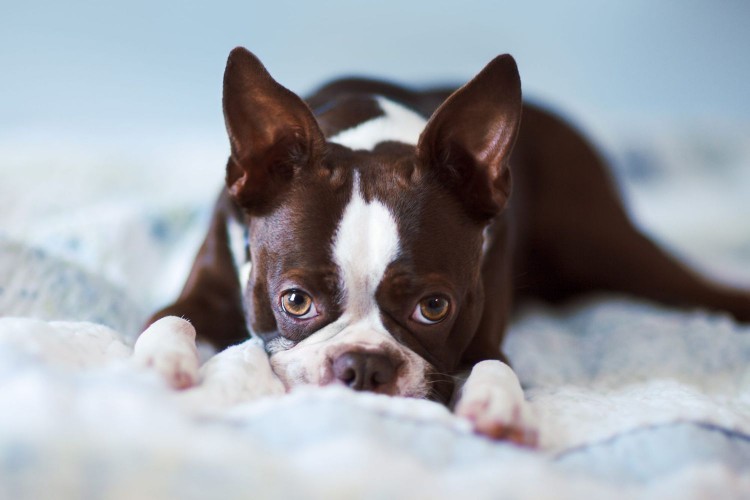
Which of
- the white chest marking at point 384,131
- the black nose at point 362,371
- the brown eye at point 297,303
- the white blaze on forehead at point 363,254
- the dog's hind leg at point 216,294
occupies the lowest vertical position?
the dog's hind leg at point 216,294

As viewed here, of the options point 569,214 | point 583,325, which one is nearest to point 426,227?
point 583,325

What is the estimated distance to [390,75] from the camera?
5.09m

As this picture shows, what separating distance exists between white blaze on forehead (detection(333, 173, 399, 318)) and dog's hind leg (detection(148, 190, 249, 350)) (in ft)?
1.65

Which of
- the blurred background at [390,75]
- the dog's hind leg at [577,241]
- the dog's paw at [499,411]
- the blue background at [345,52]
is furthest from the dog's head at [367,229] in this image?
the blue background at [345,52]

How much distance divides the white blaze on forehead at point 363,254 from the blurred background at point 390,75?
81.7 inches

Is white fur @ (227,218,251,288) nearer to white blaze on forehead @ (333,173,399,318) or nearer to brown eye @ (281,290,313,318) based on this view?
brown eye @ (281,290,313,318)

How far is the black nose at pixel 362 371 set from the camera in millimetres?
1654

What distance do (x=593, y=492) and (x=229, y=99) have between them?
4.16ft

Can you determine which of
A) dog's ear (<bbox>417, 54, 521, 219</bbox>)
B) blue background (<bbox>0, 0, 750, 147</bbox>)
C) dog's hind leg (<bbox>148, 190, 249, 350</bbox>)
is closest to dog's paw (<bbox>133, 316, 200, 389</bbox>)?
dog's hind leg (<bbox>148, 190, 249, 350</bbox>)

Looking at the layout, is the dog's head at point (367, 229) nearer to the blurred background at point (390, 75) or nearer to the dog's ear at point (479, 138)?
the dog's ear at point (479, 138)

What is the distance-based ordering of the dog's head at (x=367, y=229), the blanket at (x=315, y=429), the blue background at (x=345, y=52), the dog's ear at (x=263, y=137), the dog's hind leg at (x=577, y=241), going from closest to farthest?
the blanket at (x=315, y=429) → the dog's head at (x=367, y=229) → the dog's ear at (x=263, y=137) → the dog's hind leg at (x=577, y=241) → the blue background at (x=345, y=52)

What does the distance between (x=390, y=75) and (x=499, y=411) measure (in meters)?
3.92

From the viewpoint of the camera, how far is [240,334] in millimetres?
2232

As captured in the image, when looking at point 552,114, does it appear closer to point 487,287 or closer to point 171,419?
point 487,287
